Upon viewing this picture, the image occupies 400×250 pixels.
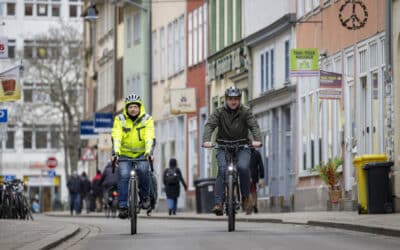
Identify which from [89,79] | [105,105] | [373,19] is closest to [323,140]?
[373,19]

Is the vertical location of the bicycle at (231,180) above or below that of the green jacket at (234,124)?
below

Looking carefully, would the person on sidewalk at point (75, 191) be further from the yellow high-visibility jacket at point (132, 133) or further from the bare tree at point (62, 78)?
the yellow high-visibility jacket at point (132, 133)

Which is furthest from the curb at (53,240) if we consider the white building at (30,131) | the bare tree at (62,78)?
the white building at (30,131)

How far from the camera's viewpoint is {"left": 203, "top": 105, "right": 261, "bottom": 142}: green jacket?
78.0 feet

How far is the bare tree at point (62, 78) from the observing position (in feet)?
298

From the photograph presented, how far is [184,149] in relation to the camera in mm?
62438

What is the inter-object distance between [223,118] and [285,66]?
2133 centimetres

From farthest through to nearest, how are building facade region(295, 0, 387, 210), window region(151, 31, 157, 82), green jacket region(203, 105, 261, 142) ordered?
window region(151, 31, 157, 82), building facade region(295, 0, 387, 210), green jacket region(203, 105, 261, 142)

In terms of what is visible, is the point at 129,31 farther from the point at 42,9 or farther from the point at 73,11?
the point at 42,9

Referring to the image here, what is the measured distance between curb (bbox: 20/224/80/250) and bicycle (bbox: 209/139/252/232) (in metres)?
2.42

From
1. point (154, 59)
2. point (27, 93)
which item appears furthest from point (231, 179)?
point (27, 93)

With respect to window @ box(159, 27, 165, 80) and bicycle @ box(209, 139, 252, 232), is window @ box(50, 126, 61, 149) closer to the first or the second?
window @ box(159, 27, 165, 80)

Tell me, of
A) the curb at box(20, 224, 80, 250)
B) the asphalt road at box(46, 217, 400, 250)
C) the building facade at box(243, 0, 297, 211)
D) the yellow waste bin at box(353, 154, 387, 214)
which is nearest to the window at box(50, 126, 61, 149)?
the building facade at box(243, 0, 297, 211)

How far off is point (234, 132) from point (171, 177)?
23.6 meters
